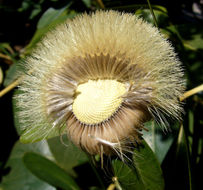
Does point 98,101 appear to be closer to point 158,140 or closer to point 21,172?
point 158,140

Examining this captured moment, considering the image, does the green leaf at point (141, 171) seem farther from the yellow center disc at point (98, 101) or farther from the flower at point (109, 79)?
the yellow center disc at point (98, 101)

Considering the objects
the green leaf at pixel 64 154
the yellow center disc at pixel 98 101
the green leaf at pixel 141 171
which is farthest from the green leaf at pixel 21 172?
the yellow center disc at pixel 98 101

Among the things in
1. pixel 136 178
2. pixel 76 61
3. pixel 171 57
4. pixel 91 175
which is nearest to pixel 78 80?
pixel 76 61

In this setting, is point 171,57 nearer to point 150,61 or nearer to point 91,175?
point 150,61

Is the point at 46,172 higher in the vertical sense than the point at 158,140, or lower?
higher

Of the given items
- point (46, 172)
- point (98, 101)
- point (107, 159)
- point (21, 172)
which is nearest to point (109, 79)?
point (98, 101)

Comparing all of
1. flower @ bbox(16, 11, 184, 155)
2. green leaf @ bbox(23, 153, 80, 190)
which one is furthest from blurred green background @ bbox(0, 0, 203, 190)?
flower @ bbox(16, 11, 184, 155)
